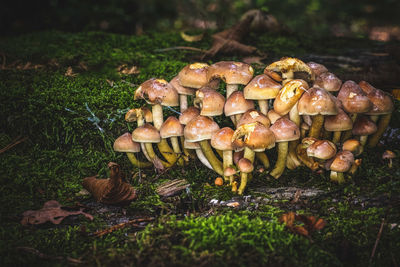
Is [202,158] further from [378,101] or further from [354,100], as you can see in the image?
[378,101]

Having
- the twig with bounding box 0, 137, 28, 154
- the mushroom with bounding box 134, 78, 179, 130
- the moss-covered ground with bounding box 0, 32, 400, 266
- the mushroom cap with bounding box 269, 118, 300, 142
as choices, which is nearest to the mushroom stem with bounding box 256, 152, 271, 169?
the moss-covered ground with bounding box 0, 32, 400, 266

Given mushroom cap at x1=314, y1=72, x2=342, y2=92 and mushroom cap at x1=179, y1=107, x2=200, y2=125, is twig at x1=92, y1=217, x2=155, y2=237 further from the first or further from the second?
mushroom cap at x1=314, y1=72, x2=342, y2=92

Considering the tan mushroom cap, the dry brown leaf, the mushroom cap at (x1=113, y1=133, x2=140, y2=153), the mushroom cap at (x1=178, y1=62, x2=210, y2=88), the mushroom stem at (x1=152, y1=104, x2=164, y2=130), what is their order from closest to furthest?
the dry brown leaf → the tan mushroom cap → the mushroom cap at (x1=178, y1=62, x2=210, y2=88) → the mushroom cap at (x1=113, y1=133, x2=140, y2=153) → the mushroom stem at (x1=152, y1=104, x2=164, y2=130)

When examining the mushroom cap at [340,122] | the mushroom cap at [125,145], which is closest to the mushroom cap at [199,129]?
the mushroom cap at [125,145]

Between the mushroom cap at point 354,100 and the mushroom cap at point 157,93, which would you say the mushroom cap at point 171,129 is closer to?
the mushroom cap at point 157,93

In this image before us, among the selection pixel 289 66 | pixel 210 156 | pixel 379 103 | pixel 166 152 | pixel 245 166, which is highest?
pixel 289 66

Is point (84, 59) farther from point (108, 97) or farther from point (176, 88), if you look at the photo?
point (176, 88)

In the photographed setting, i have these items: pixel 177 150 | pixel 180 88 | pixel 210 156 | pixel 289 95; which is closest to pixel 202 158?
pixel 210 156

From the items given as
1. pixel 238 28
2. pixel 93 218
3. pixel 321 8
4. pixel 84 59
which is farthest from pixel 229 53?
pixel 321 8
